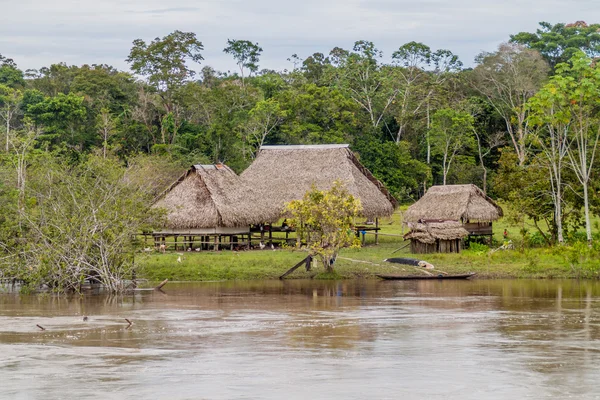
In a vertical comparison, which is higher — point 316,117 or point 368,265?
point 316,117

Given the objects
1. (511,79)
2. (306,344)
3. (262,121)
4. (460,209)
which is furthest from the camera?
(511,79)

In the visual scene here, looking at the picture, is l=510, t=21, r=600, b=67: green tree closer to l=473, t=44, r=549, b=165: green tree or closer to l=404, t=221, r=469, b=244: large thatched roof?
l=473, t=44, r=549, b=165: green tree

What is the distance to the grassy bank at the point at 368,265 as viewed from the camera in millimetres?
26938

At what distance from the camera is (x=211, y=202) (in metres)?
31.5

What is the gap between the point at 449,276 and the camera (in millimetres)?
26484

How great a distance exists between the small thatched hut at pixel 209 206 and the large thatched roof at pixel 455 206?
519cm

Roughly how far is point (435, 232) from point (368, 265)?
3317 millimetres

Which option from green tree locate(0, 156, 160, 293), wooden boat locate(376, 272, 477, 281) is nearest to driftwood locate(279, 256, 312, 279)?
wooden boat locate(376, 272, 477, 281)

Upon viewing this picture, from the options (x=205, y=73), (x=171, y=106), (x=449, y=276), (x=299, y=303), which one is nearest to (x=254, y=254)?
(x=449, y=276)

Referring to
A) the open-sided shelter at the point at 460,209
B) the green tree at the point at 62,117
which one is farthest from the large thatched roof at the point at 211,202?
the green tree at the point at 62,117

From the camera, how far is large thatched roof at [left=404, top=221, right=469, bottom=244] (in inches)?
1188

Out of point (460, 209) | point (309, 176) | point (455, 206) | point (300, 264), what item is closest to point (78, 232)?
point (300, 264)

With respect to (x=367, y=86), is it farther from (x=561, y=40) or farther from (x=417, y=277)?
(x=417, y=277)

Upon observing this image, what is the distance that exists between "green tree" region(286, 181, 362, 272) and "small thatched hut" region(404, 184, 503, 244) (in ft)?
20.8
